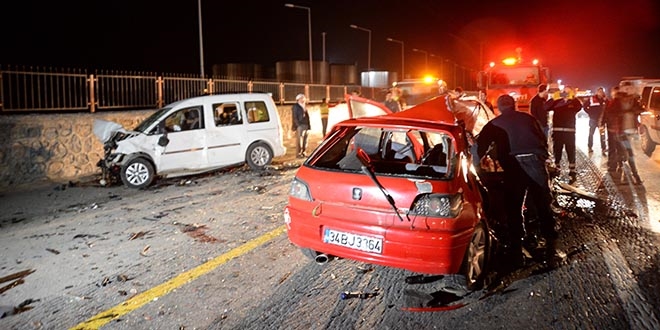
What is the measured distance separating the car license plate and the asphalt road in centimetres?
46

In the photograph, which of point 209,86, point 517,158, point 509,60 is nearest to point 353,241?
point 517,158

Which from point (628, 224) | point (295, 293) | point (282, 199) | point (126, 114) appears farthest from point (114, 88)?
point (628, 224)

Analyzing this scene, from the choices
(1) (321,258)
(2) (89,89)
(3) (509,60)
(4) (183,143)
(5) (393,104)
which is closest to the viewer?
(1) (321,258)

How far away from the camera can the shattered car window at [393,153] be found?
5.05 meters

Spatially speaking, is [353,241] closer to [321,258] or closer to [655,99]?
[321,258]

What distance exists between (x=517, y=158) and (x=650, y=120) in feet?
33.0

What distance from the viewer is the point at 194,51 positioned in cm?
4091

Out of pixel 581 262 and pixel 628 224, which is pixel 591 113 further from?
pixel 581 262

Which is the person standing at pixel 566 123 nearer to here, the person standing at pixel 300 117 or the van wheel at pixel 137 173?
the person standing at pixel 300 117

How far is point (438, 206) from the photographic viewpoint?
13.9 feet

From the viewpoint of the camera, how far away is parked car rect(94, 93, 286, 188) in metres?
10.2

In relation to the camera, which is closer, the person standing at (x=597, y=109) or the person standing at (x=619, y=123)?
the person standing at (x=619, y=123)

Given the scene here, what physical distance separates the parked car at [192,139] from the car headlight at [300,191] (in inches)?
245

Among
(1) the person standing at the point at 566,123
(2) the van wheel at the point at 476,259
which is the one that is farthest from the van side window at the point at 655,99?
(2) the van wheel at the point at 476,259
